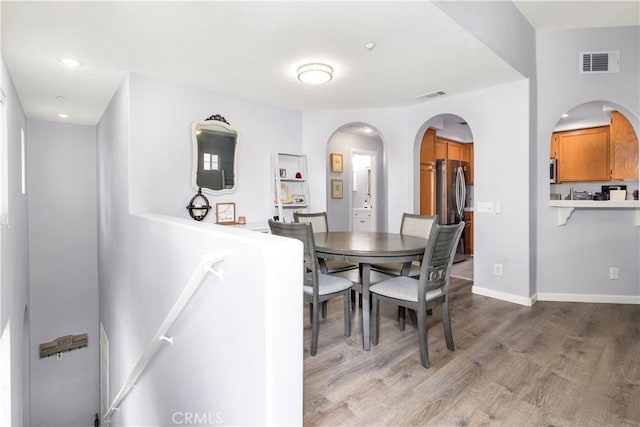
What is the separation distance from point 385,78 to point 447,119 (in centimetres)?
300

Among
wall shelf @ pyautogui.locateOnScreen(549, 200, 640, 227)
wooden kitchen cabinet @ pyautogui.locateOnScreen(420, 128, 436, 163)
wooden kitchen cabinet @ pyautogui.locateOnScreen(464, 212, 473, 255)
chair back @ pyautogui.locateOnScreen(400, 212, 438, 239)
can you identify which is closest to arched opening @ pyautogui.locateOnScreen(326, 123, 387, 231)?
wooden kitchen cabinet @ pyautogui.locateOnScreen(420, 128, 436, 163)

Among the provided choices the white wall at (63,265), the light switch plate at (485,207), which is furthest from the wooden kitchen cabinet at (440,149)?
the white wall at (63,265)

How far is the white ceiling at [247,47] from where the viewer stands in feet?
6.97

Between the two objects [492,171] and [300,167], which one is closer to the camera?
[492,171]

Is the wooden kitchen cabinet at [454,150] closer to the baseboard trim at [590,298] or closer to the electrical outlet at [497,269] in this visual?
the electrical outlet at [497,269]

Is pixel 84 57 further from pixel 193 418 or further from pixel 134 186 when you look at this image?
pixel 193 418

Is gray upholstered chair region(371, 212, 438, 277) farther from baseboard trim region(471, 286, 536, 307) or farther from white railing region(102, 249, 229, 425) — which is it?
white railing region(102, 249, 229, 425)

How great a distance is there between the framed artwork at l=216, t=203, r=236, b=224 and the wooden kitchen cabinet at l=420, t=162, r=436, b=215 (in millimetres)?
3128

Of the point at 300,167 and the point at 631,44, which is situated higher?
the point at 631,44

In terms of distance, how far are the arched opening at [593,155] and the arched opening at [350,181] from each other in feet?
9.36

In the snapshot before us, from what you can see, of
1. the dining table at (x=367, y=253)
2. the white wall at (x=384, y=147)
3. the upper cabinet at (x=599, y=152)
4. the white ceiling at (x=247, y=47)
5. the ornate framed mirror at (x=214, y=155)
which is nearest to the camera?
the white ceiling at (x=247, y=47)

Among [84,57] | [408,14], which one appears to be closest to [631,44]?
[408,14]

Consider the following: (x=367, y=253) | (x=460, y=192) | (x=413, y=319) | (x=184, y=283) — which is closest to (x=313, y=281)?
(x=367, y=253)

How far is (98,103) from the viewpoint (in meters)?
4.08
